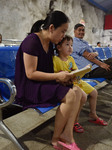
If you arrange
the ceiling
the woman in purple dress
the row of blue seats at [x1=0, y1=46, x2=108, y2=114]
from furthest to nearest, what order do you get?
the ceiling → the row of blue seats at [x1=0, y1=46, x2=108, y2=114] → the woman in purple dress

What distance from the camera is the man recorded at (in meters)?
2.10

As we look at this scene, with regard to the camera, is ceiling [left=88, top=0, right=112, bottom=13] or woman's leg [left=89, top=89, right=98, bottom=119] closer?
woman's leg [left=89, top=89, right=98, bottom=119]

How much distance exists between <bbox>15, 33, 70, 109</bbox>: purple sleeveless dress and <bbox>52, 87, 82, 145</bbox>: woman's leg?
1.9 inches

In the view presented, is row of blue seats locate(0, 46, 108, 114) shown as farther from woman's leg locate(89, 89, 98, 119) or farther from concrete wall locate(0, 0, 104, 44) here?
concrete wall locate(0, 0, 104, 44)

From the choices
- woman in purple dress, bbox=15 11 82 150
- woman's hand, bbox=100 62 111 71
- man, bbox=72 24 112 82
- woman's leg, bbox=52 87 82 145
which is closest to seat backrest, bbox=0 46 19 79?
woman in purple dress, bbox=15 11 82 150

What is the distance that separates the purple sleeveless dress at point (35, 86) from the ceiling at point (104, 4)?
1155 cm

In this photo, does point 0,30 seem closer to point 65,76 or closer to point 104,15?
point 65,76

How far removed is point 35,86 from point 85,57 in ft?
3.82

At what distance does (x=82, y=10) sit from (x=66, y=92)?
38.9 ft

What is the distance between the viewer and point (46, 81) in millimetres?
1219

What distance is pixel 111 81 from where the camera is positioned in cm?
→ 246

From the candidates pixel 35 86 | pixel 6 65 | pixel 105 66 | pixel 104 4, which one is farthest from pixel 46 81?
pixel 104 4

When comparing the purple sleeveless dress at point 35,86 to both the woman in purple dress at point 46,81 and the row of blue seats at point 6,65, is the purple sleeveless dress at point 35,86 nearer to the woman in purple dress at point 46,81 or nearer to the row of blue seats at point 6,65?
the woman in purple dress at point 46,81

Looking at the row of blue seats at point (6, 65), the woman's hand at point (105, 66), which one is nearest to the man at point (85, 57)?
the woman's hand at point (105, 66)
